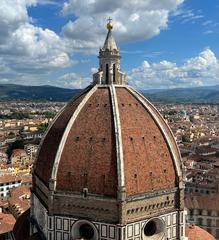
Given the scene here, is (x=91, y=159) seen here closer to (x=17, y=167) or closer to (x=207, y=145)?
(x=17, y=167)

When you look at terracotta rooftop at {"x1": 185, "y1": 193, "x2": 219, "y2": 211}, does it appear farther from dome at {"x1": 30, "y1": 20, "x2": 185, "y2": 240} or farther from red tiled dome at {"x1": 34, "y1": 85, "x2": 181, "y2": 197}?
dome at {"x1": 30, "y1": 20, "x2": 185, "y2": 240}

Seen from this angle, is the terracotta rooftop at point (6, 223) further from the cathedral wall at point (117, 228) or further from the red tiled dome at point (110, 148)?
the cathedral wall at point (117, 228)

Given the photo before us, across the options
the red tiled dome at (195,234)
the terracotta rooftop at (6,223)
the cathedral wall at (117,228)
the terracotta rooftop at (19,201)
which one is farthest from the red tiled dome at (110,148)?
the terracotta rooftop at (19,201)

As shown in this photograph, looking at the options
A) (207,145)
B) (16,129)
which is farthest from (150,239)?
(16,129)

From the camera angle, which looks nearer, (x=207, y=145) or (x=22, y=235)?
(x=22, y=235)

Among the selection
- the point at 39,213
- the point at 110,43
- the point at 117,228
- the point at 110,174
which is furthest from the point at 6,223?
the point at 110,43

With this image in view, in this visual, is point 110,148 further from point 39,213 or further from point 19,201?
point 19,201
